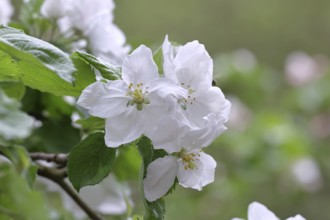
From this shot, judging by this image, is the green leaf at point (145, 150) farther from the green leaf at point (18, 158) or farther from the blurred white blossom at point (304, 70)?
the blurred white blossom at point (304, 70)

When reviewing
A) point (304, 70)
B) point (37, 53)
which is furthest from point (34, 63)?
point (304, 70)

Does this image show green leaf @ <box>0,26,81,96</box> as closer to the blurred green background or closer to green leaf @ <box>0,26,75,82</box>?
green leaf @ <box>0,26,75,82</box>

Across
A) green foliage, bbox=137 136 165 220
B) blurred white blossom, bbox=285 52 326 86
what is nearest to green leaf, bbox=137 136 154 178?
green foliage, bbox=137 136 165 220

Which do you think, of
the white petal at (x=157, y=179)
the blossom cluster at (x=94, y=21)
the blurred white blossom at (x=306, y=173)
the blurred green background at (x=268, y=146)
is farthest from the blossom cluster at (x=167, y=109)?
the blurred white blossom at (x=306, y=173)

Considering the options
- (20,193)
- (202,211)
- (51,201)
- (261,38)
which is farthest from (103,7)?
(261,38)

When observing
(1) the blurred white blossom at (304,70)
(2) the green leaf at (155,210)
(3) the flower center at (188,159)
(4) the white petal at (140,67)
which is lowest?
(1) the blurred white blossom at (304,70)

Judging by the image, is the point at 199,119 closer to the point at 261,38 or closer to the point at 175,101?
the point at 175,101
